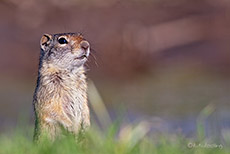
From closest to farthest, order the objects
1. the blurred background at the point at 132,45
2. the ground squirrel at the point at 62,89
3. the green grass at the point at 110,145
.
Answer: the green grass at the point at 110,145 < the ground squirrel at the point at 62,89 < the blurred background at the point at 132,45

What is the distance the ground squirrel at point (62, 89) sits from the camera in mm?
7508

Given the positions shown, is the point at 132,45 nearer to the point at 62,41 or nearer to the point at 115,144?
the point at 62,41

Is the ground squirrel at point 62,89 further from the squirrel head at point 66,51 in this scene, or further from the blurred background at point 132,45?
the blurred background at point 132,45

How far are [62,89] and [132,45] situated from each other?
7.37 m

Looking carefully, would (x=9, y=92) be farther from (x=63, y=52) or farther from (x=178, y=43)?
(x=63, y=52)

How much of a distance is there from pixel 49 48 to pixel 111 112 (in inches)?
192

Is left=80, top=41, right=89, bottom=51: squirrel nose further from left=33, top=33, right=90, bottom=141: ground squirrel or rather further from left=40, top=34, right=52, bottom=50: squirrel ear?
left=40, top=34, right=52, bottom=50: squirrel ear

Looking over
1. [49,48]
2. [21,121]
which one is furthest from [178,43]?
[21,121]

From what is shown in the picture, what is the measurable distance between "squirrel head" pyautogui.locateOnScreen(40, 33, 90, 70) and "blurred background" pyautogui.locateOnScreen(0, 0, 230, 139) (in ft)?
17.7

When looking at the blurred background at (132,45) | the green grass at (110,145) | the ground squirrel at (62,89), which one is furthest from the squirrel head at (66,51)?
the blurred background at (132,45)

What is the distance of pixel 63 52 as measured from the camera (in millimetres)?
8203

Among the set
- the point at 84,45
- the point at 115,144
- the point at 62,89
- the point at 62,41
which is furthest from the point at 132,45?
the point at 115,144

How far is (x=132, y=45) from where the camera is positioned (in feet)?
49.7

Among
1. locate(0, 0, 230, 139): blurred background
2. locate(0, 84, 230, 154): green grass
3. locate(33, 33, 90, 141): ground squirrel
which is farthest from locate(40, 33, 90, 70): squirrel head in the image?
locate(0, 0, 230, 139): blurred background
